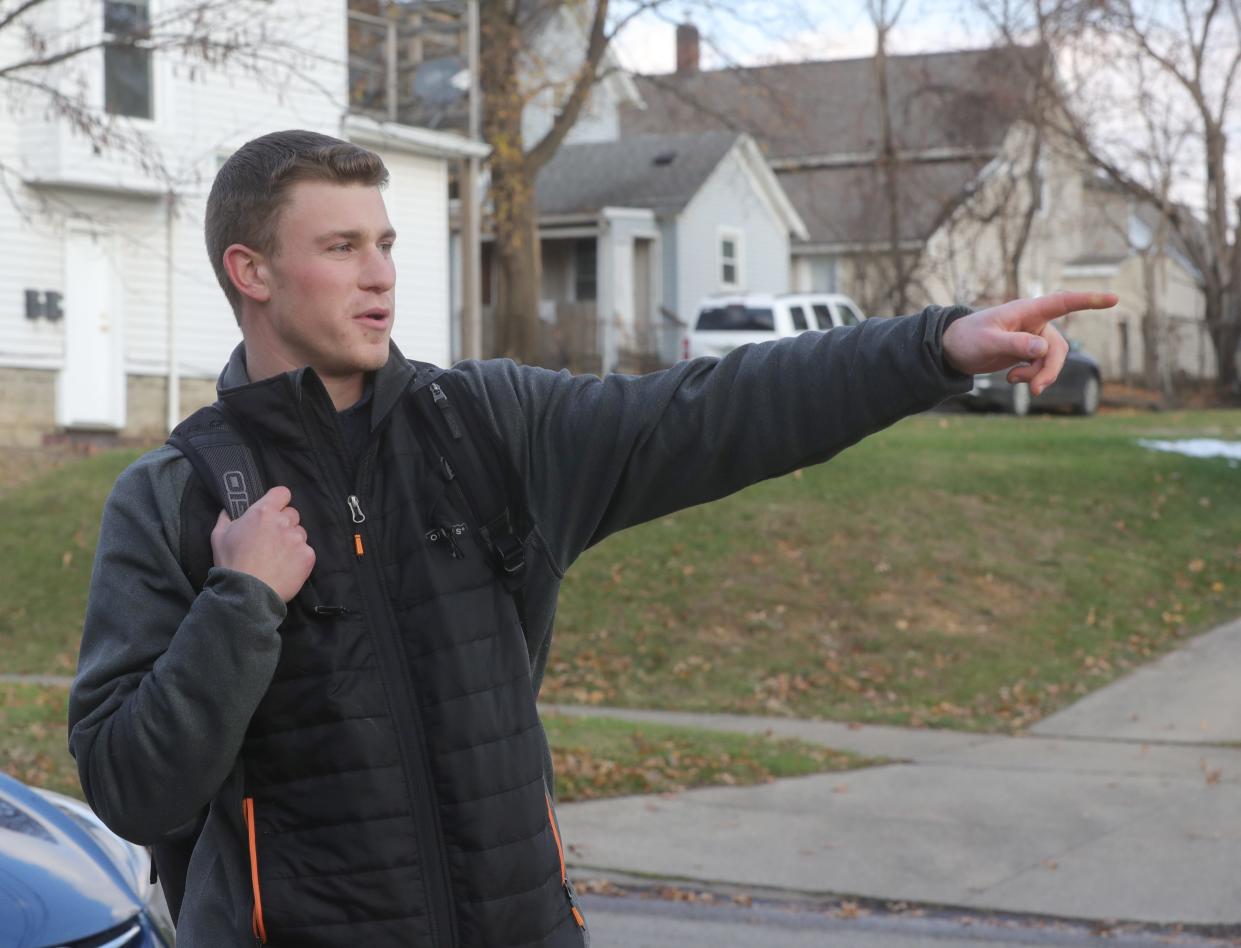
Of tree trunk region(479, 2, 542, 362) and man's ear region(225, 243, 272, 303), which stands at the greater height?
tree trunk region(479, 2, 542, 362)

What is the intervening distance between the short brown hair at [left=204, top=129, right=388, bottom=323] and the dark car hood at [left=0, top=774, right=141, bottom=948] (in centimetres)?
198

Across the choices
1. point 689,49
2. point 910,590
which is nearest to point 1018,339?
point 910,590

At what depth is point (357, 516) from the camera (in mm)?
2426

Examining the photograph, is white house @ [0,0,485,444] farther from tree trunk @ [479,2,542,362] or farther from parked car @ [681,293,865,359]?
parked car @ [681,293,865,359]

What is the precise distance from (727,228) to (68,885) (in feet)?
120

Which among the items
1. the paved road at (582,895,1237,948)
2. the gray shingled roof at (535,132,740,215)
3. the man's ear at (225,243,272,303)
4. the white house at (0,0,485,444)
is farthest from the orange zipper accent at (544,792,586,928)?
the gray shingled roof at (535,132,740,215)

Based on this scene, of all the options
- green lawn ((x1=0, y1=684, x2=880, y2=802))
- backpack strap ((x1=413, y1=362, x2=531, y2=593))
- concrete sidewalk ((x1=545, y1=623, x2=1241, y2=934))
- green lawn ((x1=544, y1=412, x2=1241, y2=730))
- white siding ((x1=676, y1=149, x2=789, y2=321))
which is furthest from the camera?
white siding ((x1=676, y1=149, x2=789, y2=321))

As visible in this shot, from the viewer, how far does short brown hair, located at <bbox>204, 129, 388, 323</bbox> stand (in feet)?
8.18

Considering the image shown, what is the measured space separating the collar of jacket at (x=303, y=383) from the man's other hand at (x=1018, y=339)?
0.78 m

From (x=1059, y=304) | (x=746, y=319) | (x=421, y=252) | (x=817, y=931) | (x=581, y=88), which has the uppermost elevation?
(x=581, y=88)

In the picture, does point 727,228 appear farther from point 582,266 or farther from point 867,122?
point 867,122

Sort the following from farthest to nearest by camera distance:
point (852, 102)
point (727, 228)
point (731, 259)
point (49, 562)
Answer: point (852, 102) < point (731, 259) < point (727, 228) < point (49, 562)

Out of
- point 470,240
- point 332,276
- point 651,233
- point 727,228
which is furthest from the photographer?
point 727,228

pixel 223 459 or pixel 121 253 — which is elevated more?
pixel 121 253
